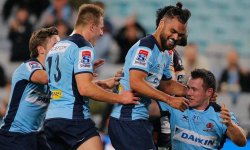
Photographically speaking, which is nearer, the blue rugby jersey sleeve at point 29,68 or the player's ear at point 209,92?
the blue rugby jersey sleeve at point 29,68

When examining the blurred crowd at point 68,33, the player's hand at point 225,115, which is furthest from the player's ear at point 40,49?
the blurred crowd at point 68,33

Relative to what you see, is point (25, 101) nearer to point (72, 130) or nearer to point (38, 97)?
point (38, 97)

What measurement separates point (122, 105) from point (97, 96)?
457 mm

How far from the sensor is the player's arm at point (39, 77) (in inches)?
304

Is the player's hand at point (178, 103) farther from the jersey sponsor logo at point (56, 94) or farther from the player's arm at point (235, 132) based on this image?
the jersey sponsor logo at point (56, 94)

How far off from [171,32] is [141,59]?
0.40m

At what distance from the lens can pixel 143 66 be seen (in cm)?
727

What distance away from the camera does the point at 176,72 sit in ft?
28.4

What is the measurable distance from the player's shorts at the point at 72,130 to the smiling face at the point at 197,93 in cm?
116

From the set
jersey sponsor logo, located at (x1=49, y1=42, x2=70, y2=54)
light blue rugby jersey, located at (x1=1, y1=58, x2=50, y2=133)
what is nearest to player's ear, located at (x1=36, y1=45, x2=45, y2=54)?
light blue rugby jersey, located at (x1=1, y1=58, x2=50, y2=133)

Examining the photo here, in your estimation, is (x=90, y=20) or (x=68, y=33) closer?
(x=90, y=20)

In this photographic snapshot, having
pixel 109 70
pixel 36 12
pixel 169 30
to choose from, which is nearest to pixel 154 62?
pixel 169 30

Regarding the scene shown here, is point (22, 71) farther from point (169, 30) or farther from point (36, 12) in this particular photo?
point (36, 12)

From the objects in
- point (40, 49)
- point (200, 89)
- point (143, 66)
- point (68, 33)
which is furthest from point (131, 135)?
point (68, 33)
